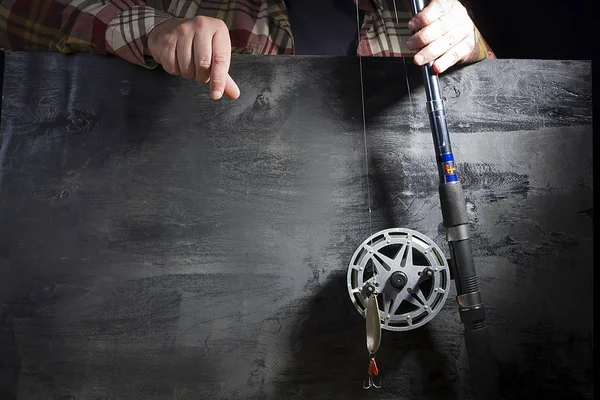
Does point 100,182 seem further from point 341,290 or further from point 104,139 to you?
point 341,290

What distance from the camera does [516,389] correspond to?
35.1 inches

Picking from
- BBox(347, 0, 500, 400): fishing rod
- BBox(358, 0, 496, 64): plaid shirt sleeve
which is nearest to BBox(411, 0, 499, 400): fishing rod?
BBox(347, 0, 500, 400): fishing rod

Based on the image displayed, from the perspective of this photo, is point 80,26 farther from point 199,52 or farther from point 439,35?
point 439,35

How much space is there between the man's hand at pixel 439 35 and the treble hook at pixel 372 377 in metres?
0.41

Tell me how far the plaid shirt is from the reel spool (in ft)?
0.97

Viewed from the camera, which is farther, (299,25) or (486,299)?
(299,25)

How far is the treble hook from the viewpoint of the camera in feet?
2.69

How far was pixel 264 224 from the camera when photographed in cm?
87

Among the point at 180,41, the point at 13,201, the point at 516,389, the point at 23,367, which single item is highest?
the point at 180,41

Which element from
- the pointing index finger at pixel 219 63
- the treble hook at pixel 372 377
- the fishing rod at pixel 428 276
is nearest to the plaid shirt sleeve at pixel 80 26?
the pointing index finger at pixel 219 63

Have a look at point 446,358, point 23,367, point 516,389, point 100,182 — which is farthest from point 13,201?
point 516,389

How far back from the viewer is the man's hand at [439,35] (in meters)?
0.83

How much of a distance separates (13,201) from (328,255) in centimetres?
45

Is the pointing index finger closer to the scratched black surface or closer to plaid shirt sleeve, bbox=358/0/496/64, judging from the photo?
the scratched black surface
